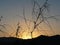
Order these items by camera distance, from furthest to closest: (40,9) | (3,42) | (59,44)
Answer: (3,42)
(59,44)
(40,9)

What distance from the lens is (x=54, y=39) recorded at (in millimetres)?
20453

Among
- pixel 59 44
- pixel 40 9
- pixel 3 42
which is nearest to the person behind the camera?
pixel 40 9

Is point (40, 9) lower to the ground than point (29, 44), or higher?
higher

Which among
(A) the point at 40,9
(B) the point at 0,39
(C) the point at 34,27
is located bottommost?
(B) the point at 0,39

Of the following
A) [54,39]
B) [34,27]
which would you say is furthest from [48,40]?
[34,27]

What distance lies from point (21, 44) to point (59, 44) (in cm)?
303

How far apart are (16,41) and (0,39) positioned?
219 cm

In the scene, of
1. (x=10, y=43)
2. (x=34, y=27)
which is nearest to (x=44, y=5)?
(x=34, y=27)

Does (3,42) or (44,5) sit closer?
(44,5)

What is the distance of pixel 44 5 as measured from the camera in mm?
14812

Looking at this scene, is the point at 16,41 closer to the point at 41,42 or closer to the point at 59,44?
the point at 41,42

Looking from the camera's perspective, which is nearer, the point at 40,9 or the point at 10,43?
the point at 40,9

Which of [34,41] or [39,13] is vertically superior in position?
[39,13]

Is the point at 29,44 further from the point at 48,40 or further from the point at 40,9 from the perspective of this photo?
the point at 40,9
